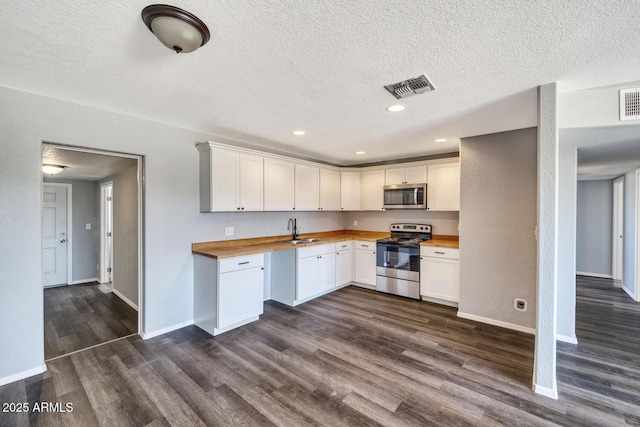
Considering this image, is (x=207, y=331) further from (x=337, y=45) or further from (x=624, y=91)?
(x=624, y=91)

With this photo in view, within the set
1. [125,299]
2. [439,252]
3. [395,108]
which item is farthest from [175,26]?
[125,299]

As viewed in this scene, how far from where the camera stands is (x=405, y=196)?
15.3ft

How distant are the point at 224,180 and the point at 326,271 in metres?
2.20

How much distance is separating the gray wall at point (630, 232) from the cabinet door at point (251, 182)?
5809 mm

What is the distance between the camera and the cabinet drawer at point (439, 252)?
12.7 ft

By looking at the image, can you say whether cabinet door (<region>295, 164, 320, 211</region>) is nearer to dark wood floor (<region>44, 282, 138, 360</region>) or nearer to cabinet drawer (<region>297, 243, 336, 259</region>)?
cabinet drawer (<region>297, 243, 336, 259</region>)

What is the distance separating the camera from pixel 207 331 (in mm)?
3199

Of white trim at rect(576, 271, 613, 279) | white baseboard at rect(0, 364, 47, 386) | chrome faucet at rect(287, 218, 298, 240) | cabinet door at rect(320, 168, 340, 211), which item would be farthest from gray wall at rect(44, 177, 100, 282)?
white trim at rect(576, 271, 613, 279)

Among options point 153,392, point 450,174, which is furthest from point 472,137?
point 153,392

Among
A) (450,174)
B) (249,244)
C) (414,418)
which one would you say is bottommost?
(414,418)

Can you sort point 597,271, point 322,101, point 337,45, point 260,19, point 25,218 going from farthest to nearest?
point 597,271 → point 322,101 → point 25,218 → point 337,45 → point 260,19

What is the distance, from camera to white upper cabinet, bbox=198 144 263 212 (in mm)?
3314

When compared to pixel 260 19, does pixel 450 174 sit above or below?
below

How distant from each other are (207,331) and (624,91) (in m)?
4.54
